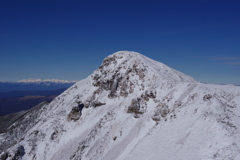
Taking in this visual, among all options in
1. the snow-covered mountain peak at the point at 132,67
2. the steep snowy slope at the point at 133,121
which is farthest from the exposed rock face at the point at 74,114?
the snow-covered mountain peak at the point at 132,67

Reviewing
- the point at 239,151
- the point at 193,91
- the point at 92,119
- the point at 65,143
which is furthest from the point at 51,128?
the point at 239,151

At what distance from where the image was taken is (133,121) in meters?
37.4

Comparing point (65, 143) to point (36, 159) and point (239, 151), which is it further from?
point (239, 151)

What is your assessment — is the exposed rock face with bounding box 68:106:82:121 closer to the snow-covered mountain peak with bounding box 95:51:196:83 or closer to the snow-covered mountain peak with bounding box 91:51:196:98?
the snow-covered mountain peak with bounding box 91:51:196:98

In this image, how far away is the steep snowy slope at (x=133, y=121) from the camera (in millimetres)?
20781

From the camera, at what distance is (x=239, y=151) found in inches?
627

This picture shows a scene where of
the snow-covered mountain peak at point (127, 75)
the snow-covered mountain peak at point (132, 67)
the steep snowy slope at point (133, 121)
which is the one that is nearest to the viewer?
the steep snowy slope at point (133, 121)

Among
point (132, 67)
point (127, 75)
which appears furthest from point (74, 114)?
point (132, 67)

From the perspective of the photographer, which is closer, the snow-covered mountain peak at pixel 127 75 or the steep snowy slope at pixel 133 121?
the steep snowy slope at pixel 133 121

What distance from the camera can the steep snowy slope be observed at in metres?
20.8

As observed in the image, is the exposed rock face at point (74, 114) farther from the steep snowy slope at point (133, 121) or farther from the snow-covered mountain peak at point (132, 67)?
the snow-covered mountain peak at point (132, 67)

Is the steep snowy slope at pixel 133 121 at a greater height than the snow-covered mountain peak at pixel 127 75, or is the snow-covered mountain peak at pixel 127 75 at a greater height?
the snow-covered mountain peak at pixel 127 75

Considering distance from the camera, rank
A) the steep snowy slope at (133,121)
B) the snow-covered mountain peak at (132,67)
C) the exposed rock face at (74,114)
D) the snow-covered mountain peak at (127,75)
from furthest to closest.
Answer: the exposed rock face at (74,114) → the snow-covered mountain peak at (132,67) → the snow-covered mountain peak at (127,75) → the steep snowy slope at (133,121)

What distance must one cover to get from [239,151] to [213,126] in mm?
5181
